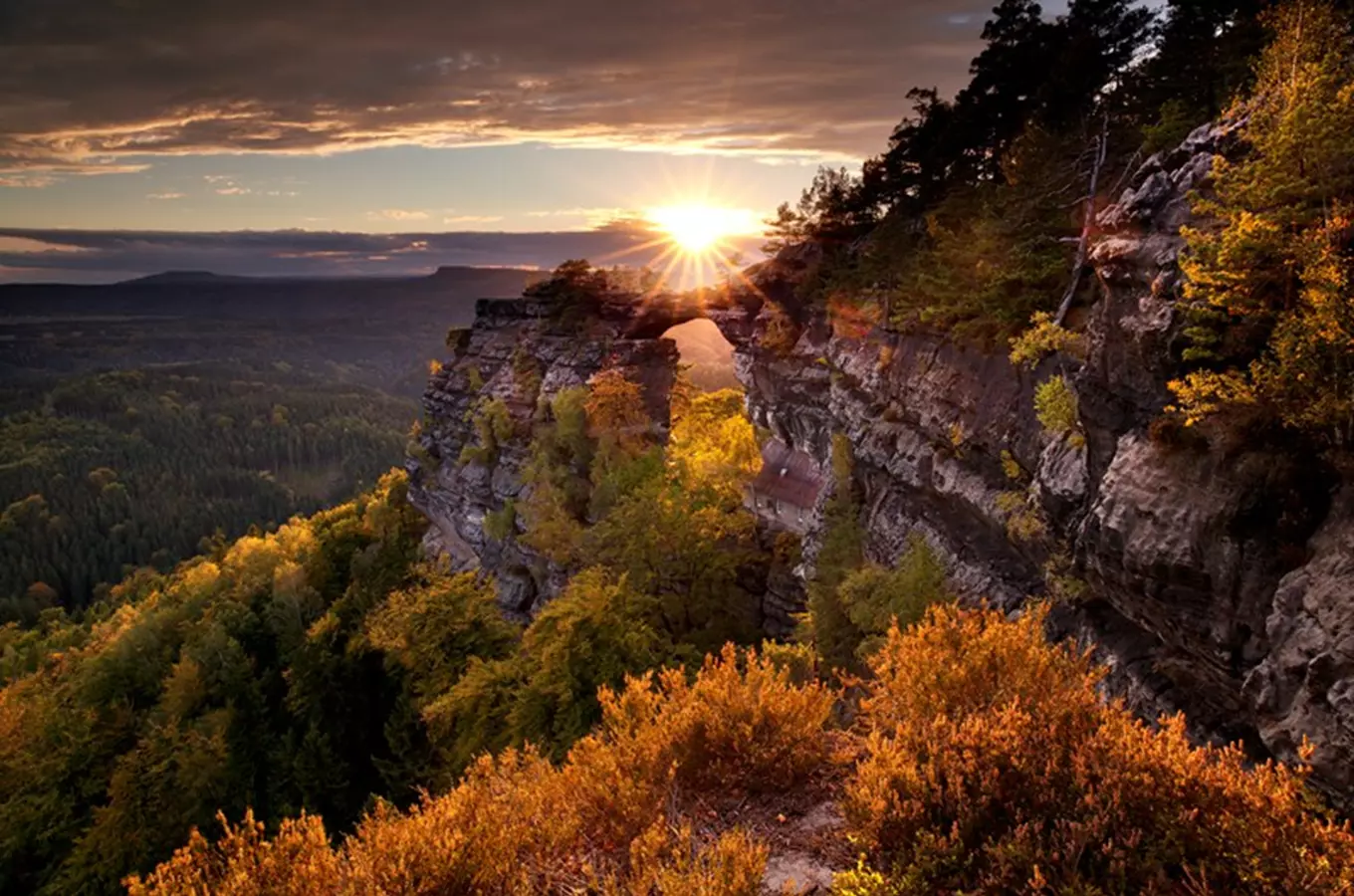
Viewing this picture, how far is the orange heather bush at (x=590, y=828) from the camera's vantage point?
8531mm

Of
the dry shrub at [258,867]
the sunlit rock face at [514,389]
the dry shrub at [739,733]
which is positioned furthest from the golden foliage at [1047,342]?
the sunlit rock face at [514,389]

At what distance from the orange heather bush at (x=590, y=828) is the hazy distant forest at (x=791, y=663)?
58 mm

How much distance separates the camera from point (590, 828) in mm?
10461

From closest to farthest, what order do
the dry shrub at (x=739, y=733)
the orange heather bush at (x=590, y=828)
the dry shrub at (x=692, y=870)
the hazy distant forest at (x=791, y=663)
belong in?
the dry shrub at (x=692, y=870) < the hazy distant forest at (x=791, y=663) < the orange heather bush at (x=590, y=828) < the dry shrub at (x=739, y=733)

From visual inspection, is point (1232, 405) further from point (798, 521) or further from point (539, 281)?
point (539, 281)

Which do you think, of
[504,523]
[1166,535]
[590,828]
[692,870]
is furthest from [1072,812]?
[504,523]

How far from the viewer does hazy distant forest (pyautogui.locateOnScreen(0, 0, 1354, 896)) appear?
827 cm

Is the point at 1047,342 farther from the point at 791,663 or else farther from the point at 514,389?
the point at 514,389

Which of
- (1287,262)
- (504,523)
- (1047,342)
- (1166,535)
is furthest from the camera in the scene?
(504,523)

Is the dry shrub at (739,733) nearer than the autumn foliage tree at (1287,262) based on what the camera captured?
No

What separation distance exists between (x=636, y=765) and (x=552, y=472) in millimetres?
33127

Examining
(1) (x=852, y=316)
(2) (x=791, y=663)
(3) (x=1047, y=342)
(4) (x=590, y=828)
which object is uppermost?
A: (3) (x=1047, y=342)

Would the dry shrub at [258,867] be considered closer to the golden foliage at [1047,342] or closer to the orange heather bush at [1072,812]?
the orange heather bush at [1072,812]

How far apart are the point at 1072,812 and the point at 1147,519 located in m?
5.68
